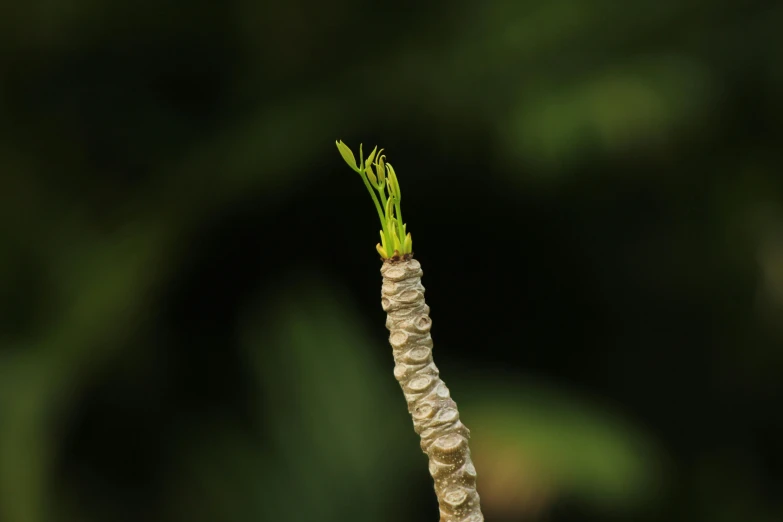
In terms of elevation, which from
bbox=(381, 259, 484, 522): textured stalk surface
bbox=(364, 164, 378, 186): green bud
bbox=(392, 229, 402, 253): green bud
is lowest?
bbox=(381, 259, 484, 522): textured stalk surface

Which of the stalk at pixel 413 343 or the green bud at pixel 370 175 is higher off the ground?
→ the green bud at pixel 370 175

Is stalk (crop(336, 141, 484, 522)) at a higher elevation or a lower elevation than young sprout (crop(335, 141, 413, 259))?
lower

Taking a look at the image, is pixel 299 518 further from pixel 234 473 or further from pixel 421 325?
pixel 421 325

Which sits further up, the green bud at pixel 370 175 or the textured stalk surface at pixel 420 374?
the green bud at pixel 370 175

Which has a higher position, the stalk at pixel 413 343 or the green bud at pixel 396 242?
the green bud at pixel 396 242

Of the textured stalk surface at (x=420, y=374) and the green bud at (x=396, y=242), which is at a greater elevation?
the green bud at (x=396, y=242)

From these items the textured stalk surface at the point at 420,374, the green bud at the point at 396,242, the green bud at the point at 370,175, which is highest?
the green bud at the point at 370,175

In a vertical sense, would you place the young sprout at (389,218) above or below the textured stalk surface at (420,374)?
above

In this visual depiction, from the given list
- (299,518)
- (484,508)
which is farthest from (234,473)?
(484,508)

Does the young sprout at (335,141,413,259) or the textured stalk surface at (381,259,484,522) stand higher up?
the young sprout at (335,141,413,259)
